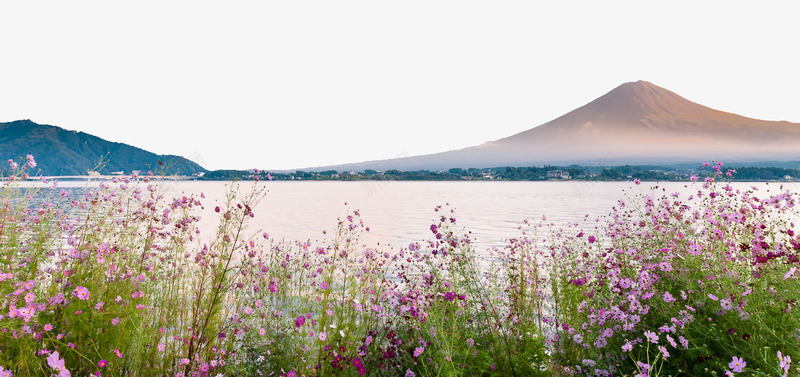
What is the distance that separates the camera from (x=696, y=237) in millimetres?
5406

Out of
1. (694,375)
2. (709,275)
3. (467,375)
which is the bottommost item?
(467,375)

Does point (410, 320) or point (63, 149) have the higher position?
point (63, 149)

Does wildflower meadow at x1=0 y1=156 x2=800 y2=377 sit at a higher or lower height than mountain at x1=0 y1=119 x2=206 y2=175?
lower

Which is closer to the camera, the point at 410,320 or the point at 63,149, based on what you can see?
the point at 410,320

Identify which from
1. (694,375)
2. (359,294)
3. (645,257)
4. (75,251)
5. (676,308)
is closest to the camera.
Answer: (694,375)

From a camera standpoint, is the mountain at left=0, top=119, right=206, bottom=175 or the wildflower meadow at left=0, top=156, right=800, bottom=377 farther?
the mountain at left=0, top=119, right=206, bottom=175

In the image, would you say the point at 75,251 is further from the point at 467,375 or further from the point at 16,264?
the point at 467,375

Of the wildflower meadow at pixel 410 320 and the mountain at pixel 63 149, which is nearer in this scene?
the wildflower meadow at pixel 410 320

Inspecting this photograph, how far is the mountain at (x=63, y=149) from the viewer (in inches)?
3762

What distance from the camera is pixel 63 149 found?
112500 mm

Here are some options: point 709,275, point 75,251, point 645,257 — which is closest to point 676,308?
point 709,275

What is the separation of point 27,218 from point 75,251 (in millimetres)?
2260

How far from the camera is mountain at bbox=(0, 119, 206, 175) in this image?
95.6 meters

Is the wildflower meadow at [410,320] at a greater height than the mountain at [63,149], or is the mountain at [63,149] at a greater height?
the mountain at [63,149]
